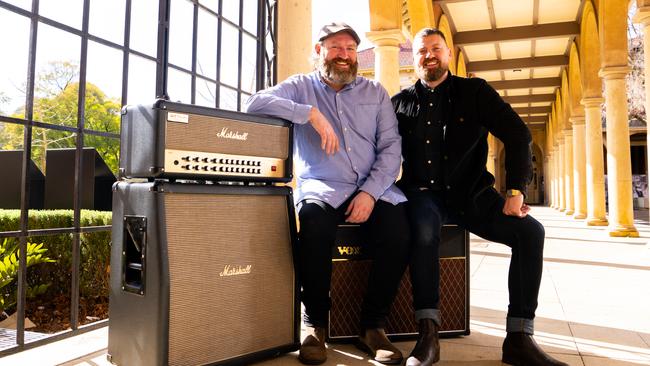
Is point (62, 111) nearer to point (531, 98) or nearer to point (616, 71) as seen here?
point (616, 71)

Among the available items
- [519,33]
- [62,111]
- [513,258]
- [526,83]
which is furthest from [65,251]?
[526,83]

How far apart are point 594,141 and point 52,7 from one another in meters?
10.1

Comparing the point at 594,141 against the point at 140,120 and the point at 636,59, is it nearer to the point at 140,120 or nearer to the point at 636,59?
the point at 636,59

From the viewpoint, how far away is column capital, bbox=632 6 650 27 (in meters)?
5.92

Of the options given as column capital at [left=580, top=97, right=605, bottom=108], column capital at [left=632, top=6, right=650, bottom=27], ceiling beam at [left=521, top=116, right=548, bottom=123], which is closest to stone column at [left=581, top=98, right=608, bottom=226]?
column capital at [left=580, top=97, right=605, bottom=108]

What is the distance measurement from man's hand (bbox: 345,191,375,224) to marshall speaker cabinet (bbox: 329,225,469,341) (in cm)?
14

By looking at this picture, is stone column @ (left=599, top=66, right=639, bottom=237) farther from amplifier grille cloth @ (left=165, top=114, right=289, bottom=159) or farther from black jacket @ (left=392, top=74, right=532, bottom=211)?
amplifier grille cloth @ (left=165, top=114, right=289, bottom=159)

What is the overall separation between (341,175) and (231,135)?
0.54 metres

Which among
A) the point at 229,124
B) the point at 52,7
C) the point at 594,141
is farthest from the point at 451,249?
the point at 594,141

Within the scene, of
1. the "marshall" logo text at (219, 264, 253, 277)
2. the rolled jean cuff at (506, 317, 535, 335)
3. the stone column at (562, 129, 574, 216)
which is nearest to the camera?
the "marshall" logo text at (219, 264, 253, 277)

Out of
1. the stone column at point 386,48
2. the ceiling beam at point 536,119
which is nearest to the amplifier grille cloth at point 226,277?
the stone column at point 386,48

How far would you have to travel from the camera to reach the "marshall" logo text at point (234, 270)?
5.52 ft

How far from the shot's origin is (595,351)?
6.73 ft

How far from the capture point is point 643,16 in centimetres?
598
